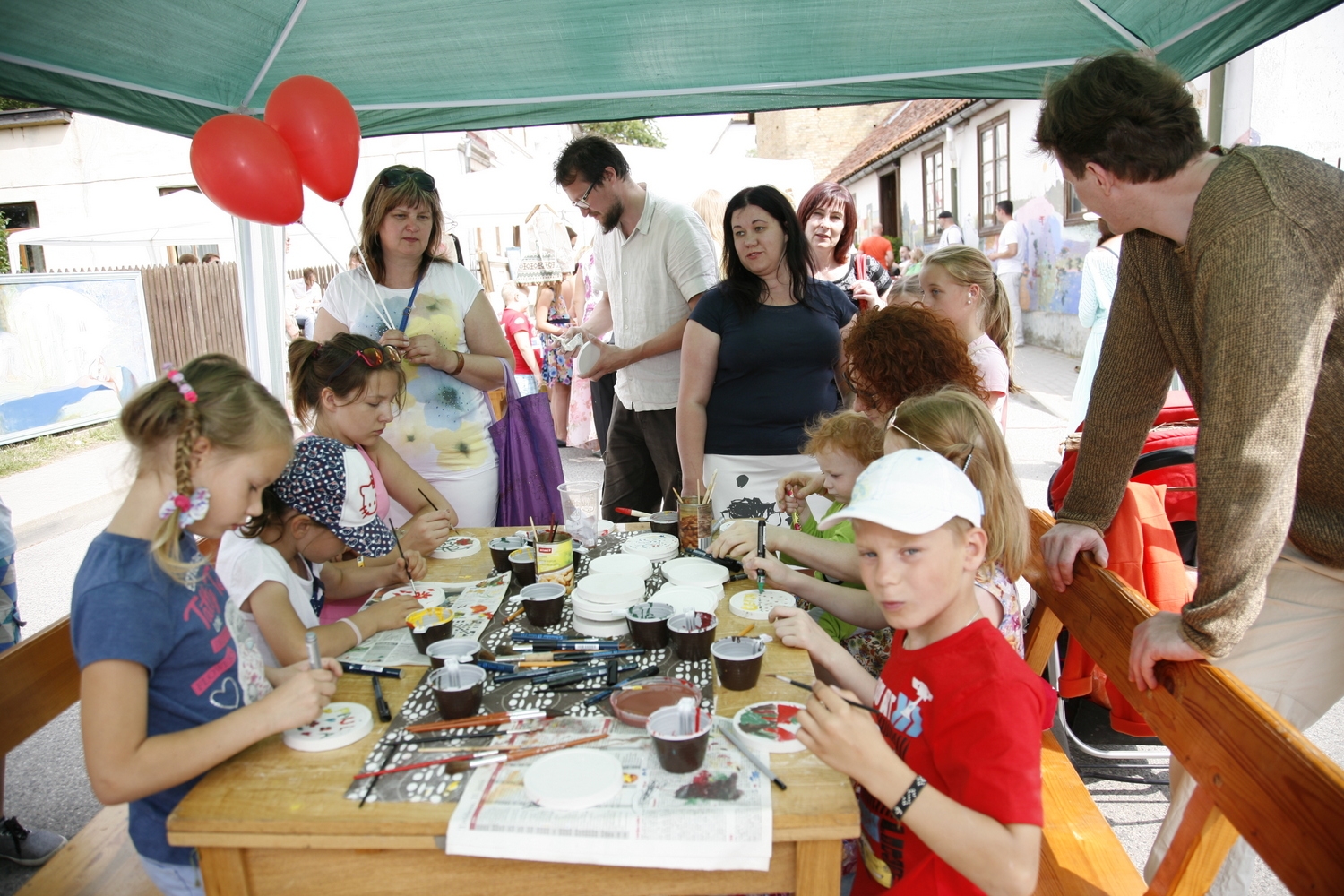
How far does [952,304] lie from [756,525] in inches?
58.2

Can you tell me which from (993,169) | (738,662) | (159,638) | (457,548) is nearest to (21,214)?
(993,169)

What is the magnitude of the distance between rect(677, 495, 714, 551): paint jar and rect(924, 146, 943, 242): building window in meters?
16.8

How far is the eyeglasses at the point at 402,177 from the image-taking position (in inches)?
116

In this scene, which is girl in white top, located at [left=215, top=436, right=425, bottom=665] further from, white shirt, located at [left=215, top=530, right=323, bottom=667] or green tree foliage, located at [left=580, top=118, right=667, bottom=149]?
green tree foliage, located at [left=580, top=118, right=667, bottom=149]

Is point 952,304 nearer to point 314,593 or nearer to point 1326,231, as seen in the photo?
point 1326,231

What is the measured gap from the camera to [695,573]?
7.27ft

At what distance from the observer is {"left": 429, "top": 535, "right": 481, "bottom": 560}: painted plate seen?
2.55 m

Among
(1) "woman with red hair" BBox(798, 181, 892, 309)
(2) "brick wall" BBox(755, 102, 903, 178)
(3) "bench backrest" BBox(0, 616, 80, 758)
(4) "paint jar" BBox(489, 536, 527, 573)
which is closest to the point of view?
(3) "bench backrest" BBox(0, 616, 80, 758)

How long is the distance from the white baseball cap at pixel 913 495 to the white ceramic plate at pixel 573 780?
1.92 feet

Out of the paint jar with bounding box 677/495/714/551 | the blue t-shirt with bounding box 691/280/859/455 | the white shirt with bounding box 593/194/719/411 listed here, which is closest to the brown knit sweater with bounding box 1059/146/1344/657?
the paint jar with bounding box 677/495/714/551

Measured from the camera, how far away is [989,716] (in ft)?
4.36

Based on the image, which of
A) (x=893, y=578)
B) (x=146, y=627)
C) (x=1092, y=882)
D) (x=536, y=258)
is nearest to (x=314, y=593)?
(x=146, y=627)

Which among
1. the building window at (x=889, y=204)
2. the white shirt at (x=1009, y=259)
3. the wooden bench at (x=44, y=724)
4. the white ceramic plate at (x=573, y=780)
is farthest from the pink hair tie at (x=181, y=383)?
the building window at (x=889, y=204)

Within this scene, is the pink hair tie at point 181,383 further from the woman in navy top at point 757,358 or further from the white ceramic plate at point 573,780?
the woman in navy top at point 757,358
